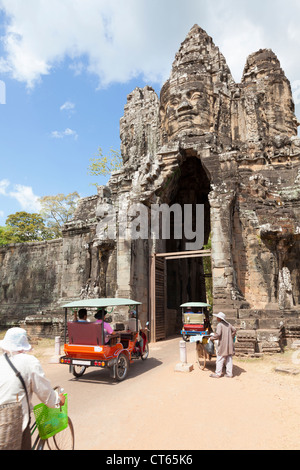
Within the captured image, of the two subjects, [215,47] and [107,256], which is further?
[215,47]

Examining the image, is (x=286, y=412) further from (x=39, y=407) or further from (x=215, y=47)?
(x=215, y=47)

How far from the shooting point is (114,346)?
689 centimetres

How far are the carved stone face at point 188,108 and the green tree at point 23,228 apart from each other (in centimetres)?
1839

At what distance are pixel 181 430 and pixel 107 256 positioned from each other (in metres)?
10.8

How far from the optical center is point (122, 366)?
7117 millimetres

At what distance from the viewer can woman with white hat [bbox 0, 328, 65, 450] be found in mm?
2553

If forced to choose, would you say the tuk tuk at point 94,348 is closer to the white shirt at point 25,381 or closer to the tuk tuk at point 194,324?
the white shirt at point 25,381

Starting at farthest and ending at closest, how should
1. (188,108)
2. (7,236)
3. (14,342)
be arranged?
(7,236)
(188,108)
(14,342)

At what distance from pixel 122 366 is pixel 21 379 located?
15.9ft

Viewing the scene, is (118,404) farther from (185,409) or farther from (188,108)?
(188,108)

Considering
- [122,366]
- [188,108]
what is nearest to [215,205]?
[188,108]

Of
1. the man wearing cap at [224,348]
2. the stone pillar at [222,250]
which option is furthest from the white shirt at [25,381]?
the stone pillar at [222,250]

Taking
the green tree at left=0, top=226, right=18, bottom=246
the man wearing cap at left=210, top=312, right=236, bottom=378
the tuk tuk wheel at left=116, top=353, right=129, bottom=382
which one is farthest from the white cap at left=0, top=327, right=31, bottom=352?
the green tree at left=0, top=226, right=18, bottom=246
